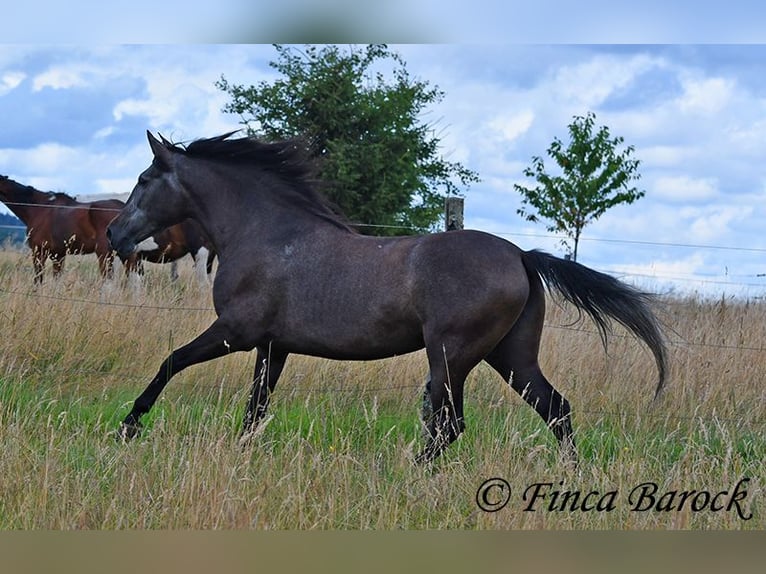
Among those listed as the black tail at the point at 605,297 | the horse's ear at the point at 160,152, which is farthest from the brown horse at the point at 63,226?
the black tail at the point at 605,297

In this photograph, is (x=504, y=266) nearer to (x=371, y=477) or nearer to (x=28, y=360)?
(x=371, y=477)

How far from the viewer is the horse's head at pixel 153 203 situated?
6793 mm

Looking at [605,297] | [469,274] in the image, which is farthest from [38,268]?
[605,297]

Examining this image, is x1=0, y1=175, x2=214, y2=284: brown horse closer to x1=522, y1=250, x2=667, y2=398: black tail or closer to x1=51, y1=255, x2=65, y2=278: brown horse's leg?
x1=51, y1=255, x2=65, y2=278: brown horse's leg

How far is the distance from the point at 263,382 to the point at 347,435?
2.92 ft

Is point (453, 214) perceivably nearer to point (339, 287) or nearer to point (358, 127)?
point (339, 287)

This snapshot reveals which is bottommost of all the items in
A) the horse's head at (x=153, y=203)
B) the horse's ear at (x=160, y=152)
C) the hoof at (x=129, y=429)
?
the hoof at (x=129, y=429)

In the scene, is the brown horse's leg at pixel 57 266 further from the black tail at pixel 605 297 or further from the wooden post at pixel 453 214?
the black tail at pixel 605 297

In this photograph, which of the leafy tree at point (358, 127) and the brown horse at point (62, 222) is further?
the leafy tree at point (358, 127)

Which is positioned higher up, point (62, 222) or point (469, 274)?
point (62, 222)

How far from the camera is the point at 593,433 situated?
21.9 feet

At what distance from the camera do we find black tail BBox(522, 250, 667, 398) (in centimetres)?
615

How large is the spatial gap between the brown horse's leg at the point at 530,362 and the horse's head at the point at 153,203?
264 centimetres

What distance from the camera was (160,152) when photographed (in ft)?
22.1
